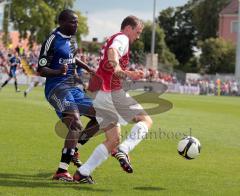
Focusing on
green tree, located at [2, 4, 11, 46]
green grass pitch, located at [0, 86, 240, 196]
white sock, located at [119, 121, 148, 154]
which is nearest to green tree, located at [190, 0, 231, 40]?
green tree, located at [2, 4, 11, 46]

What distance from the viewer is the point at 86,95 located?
9344 millimetres

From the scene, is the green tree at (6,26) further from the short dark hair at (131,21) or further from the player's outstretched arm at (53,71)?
the short dark hair at (131,21)

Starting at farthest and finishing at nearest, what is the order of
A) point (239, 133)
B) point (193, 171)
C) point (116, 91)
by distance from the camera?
point (239, 133) < point (193, 171) < point (116, 91)

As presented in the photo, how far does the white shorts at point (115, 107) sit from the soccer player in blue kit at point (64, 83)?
1.06ft

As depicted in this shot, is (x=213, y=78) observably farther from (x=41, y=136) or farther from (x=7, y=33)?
(x=41, y=136)

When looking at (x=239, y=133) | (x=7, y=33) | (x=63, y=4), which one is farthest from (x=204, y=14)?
(x=239, y=133)

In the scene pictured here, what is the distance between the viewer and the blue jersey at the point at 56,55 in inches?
352

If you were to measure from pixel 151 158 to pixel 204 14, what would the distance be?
328ft

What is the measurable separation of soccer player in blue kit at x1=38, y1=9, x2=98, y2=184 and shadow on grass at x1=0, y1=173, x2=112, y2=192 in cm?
21

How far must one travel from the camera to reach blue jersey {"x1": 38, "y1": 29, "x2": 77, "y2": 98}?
8945 millimetres

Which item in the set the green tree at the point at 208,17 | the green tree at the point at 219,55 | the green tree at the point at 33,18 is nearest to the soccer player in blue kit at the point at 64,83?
the green tree at the point at 33,18

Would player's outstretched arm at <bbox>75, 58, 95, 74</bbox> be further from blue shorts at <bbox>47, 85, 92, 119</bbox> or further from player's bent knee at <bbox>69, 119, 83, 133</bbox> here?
player's bent knee at <bbox>69, 119, 83, 133</bbox>

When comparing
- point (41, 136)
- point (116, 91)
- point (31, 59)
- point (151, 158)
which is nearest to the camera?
point (116, 91)

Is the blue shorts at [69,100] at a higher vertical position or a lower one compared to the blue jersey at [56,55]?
lower
